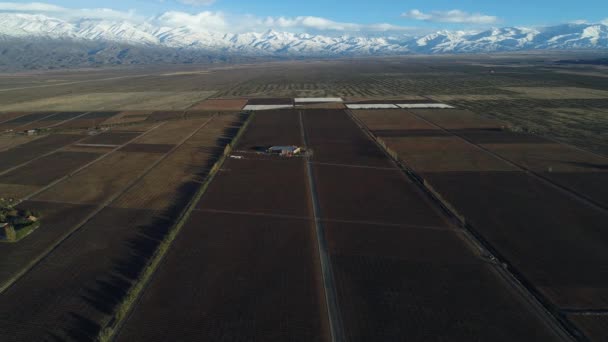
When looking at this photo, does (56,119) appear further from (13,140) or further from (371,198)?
(371,198)

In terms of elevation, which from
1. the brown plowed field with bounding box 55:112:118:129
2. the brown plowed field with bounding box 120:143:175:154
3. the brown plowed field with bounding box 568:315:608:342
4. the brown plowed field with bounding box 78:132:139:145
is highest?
the brown plowed field with bounding box 55:112:118:129

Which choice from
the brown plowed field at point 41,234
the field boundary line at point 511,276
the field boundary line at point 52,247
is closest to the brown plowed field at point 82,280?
the field boundary line at point 52,247

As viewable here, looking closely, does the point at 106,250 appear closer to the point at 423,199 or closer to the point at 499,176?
the point at 423,199

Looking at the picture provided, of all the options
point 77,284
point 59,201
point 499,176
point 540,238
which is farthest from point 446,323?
point 59,201

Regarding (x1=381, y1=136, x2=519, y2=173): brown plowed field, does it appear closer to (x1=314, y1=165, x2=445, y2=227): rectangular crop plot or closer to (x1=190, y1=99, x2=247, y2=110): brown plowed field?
(x1=314, y1=165, x2=445, y2=227): rectangular crop plot

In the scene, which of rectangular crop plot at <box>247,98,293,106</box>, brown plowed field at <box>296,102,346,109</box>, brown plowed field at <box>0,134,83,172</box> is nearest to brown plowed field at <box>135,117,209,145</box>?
brown plowed field at <box>0,134,83,172</box>

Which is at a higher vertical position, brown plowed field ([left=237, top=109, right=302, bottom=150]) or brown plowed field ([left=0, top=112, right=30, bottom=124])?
brown plowed field ([left=0, top=112, right=30, bottom=124])

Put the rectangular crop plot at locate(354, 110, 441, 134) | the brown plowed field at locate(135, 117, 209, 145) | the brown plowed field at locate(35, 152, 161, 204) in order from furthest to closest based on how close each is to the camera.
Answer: the rectangular crop plot at locate(354, 110, 441, 134) < the brown plowed field at locate(135, 117, 209, 145) < the brown plowed field at locate(35, 152, 161, 204)
